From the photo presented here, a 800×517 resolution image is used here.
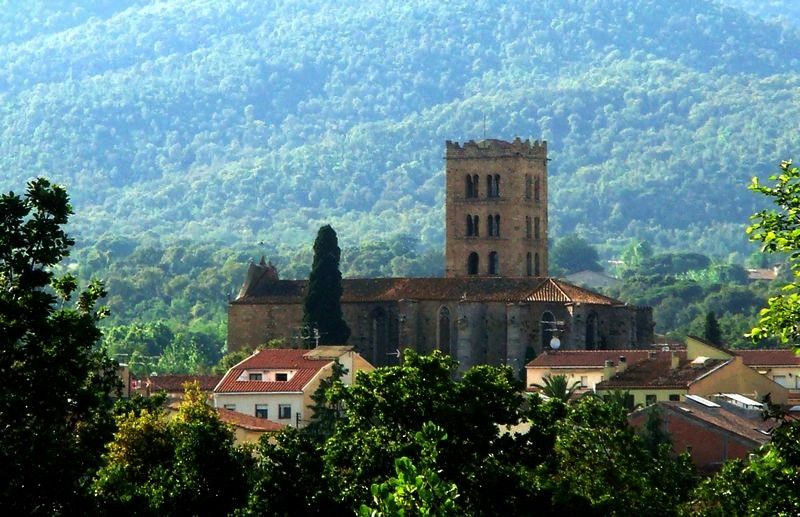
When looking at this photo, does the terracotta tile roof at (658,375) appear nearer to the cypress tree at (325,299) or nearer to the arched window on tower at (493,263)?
the cypress tree at (325,299)

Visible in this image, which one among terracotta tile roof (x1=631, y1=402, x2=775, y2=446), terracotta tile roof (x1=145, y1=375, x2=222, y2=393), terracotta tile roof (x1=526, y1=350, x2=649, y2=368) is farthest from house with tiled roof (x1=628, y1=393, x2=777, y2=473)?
terracotta tile roof (x1=145, y1=375, x2=222, y2=393)

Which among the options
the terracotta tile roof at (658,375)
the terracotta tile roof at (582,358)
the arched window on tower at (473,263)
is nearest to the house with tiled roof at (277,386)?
the terracotta tile roof at (582,358)

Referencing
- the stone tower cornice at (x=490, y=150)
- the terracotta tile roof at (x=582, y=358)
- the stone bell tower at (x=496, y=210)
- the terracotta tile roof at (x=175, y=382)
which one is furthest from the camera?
the stone tower cornice at (x=490, y=150)

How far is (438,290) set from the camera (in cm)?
13850

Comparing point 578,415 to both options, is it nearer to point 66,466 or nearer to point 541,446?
point 541,446

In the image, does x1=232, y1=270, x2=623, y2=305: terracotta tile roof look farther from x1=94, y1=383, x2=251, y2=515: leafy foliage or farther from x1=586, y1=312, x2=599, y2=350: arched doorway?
x1=94, y1=383, x2=251, y2=515: leafy foliage

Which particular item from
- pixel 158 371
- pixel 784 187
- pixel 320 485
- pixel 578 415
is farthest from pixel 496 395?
pixel 158 371

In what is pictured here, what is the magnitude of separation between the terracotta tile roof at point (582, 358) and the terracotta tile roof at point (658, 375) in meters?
3.63

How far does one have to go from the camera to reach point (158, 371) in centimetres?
16575

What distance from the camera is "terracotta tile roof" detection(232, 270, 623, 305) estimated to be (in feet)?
443

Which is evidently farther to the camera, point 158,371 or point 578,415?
point 158,371

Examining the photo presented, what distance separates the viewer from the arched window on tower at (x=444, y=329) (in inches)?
5394

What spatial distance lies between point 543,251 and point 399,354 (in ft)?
62.6

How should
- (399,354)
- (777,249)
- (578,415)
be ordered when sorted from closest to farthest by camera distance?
(777,249) → (578,415) → (399,354)
